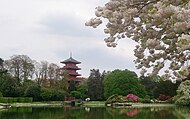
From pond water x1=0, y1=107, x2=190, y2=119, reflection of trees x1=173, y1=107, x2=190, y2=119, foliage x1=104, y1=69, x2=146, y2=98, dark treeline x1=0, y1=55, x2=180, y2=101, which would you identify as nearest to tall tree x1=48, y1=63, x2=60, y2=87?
dark treeline x1=0, y1=55, x2=180, y2=101

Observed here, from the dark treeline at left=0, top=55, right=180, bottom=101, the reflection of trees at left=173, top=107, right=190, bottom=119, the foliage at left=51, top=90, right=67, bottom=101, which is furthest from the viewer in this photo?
the dark treeline at left=0, top=55, right=180, bottom=101

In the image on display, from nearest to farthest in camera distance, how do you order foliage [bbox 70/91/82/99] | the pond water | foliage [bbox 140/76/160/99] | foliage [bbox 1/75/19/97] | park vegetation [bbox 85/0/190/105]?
park vegetation [bbox 85/0/190/105] < the pond water < foliage [bbox 1/75/19/97] < foliage [bbox 70/91/82/99] < foliage [bbox 140/76/160/99]

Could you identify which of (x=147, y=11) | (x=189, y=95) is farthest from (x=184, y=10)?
(x=189, y=95)

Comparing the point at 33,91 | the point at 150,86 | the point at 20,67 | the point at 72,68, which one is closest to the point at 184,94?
the point at 150,86

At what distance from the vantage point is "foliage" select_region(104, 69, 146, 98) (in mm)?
49469

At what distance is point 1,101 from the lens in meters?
40.4

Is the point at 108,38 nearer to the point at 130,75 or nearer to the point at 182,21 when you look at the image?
the point at 182,21

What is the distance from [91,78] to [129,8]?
1905 inches

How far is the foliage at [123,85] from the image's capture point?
49.5 metres

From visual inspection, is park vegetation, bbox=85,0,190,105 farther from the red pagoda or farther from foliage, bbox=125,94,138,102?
the red pagoda

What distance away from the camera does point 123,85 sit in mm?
50000

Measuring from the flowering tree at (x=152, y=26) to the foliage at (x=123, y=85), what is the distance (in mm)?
44852

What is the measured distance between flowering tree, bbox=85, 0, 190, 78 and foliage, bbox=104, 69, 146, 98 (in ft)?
147

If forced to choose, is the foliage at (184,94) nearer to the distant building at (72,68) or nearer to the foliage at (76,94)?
the foliage at (76,94)
